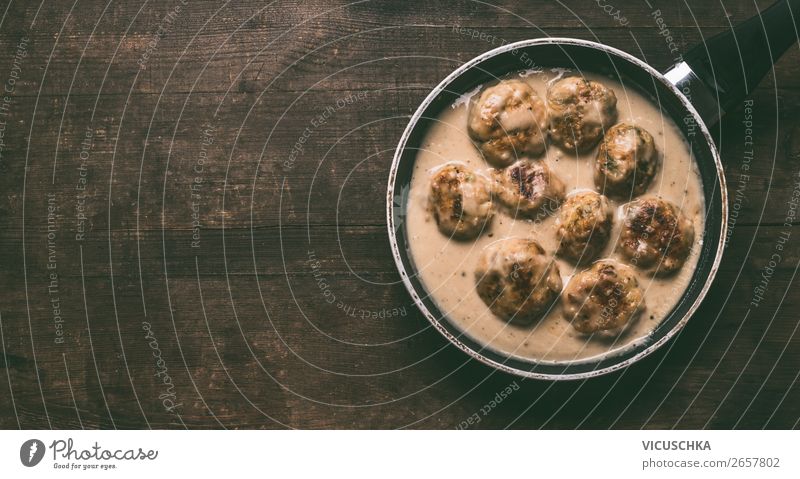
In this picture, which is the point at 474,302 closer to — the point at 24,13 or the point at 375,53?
the point at 375,53

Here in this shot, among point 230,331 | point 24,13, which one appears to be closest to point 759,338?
point 230,331

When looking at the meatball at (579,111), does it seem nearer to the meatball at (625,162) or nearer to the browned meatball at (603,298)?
the meatball at (625,162)

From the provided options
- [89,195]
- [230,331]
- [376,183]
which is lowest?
[230,331]

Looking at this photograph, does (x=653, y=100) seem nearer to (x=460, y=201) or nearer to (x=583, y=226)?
(x=583, y=226)
